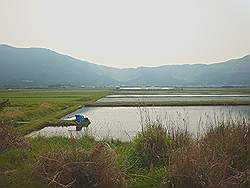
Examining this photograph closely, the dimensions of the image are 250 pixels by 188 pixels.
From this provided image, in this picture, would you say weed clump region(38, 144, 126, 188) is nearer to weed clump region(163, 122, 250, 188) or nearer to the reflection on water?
weed clump region(163, 122, 250, 188)

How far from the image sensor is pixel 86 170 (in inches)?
246

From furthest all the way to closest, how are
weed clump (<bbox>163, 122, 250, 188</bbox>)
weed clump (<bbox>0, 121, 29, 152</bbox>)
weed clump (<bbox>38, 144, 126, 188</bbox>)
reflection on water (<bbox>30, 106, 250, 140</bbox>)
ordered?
reflection on water (<bbox>30, 106, 250, 140</bbox>)
weed clump (<bbox>0, 121, 29, 152</bbox>)
weed clump (<bbox>38, 144, 126, 188</bbox>)
weed clump (<bbox>163, 122, 250, 188</bbox>)

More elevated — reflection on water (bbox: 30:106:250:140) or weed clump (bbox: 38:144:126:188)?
weed clump (bbox: 38:144:126:188)

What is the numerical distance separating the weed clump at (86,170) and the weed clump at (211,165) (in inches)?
37.6

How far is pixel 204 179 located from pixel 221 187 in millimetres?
295

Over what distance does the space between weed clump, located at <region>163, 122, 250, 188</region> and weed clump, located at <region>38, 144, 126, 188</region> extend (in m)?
0.95

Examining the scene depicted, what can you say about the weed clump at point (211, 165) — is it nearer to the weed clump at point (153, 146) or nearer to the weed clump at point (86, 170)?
the weed clump at point (86, 170)

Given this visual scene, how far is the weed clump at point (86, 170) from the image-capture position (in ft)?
20.4

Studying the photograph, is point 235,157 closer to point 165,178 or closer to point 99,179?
point 165,178

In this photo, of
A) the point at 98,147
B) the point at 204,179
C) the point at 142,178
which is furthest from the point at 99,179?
the point at 204,179

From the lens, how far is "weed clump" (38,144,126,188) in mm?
6207

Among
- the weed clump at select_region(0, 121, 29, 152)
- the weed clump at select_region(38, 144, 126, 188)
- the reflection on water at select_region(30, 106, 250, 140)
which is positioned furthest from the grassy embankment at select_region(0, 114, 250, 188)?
the weed clump at select_region(0, 121, 29, 152)

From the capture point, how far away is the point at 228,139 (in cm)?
718

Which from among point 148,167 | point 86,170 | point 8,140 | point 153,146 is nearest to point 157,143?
point 153,146
